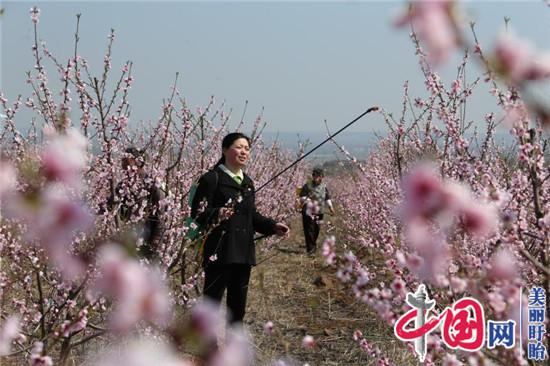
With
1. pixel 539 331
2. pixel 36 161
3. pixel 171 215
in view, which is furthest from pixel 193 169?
pixel 36 161

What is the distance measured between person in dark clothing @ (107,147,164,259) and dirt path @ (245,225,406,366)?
887 millimetres

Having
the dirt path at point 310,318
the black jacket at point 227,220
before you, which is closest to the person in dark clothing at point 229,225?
the black jacket at point 227,220

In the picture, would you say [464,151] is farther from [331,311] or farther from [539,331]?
[331,311]

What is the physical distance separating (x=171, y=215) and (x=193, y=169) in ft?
6.28

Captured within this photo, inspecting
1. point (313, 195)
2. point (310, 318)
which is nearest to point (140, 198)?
point (310, 318)

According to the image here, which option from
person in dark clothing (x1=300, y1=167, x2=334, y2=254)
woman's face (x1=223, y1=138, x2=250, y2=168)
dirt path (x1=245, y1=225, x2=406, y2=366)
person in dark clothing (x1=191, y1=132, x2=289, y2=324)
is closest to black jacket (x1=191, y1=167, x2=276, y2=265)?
person in dark clothing (x1=191, y1=132, x2=289, y2=324)

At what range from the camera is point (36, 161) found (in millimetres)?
1146

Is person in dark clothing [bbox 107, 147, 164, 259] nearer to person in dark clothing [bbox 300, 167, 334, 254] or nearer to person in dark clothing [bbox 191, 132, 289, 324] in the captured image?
person in dark clothing [bbox 191, 132, 289, 324]

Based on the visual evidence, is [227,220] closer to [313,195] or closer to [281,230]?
[281,230]

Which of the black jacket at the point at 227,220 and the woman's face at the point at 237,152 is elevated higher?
the woman's face at the point at 237,152

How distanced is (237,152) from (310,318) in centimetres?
285

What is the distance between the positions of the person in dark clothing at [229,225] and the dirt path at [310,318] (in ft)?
0.63

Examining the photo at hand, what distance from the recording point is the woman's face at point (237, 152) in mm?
4297

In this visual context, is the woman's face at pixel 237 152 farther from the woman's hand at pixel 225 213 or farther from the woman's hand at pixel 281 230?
the woman's hand at pixel 281 230
